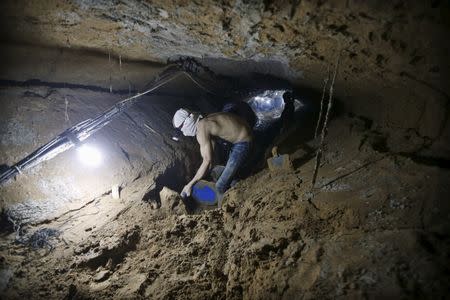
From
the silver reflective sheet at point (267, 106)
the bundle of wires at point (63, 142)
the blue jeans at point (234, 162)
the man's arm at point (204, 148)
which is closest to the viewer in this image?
the bundle of wires at point (63, 142)

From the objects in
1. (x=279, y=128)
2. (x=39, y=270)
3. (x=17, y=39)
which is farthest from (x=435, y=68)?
(x=17, y=39)

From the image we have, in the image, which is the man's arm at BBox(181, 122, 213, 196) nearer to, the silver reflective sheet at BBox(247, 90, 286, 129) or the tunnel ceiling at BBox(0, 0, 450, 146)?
the tunnel ceiling at BBox(0, 0, 450, 146)

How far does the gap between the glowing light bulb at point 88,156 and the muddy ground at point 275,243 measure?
74cm

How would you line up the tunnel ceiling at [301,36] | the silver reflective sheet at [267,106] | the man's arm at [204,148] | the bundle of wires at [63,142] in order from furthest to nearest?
the silver reflective sheet at [267,106] → the man's arm at [204,148] → the bundle of wires at [63,142] → the tunnel ceiling at [301,36]

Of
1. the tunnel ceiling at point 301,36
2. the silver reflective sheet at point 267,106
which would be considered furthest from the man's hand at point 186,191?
the silver reflective sheet at point 267,106

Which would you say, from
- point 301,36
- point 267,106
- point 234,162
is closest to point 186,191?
point 234,162

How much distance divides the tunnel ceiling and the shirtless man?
93cm

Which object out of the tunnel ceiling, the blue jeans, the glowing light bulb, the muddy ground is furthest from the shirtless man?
the glowing light bulb

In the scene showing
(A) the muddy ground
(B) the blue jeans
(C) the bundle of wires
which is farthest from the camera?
(B) the blue jeans

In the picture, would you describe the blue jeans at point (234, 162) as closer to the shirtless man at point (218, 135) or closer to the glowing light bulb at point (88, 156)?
the shirtless man at point (218, 135)

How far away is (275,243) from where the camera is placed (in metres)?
2.67

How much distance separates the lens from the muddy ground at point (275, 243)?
2.09 meters

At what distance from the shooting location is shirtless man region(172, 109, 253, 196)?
4480 millimetres

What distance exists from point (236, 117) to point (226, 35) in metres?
1.52
